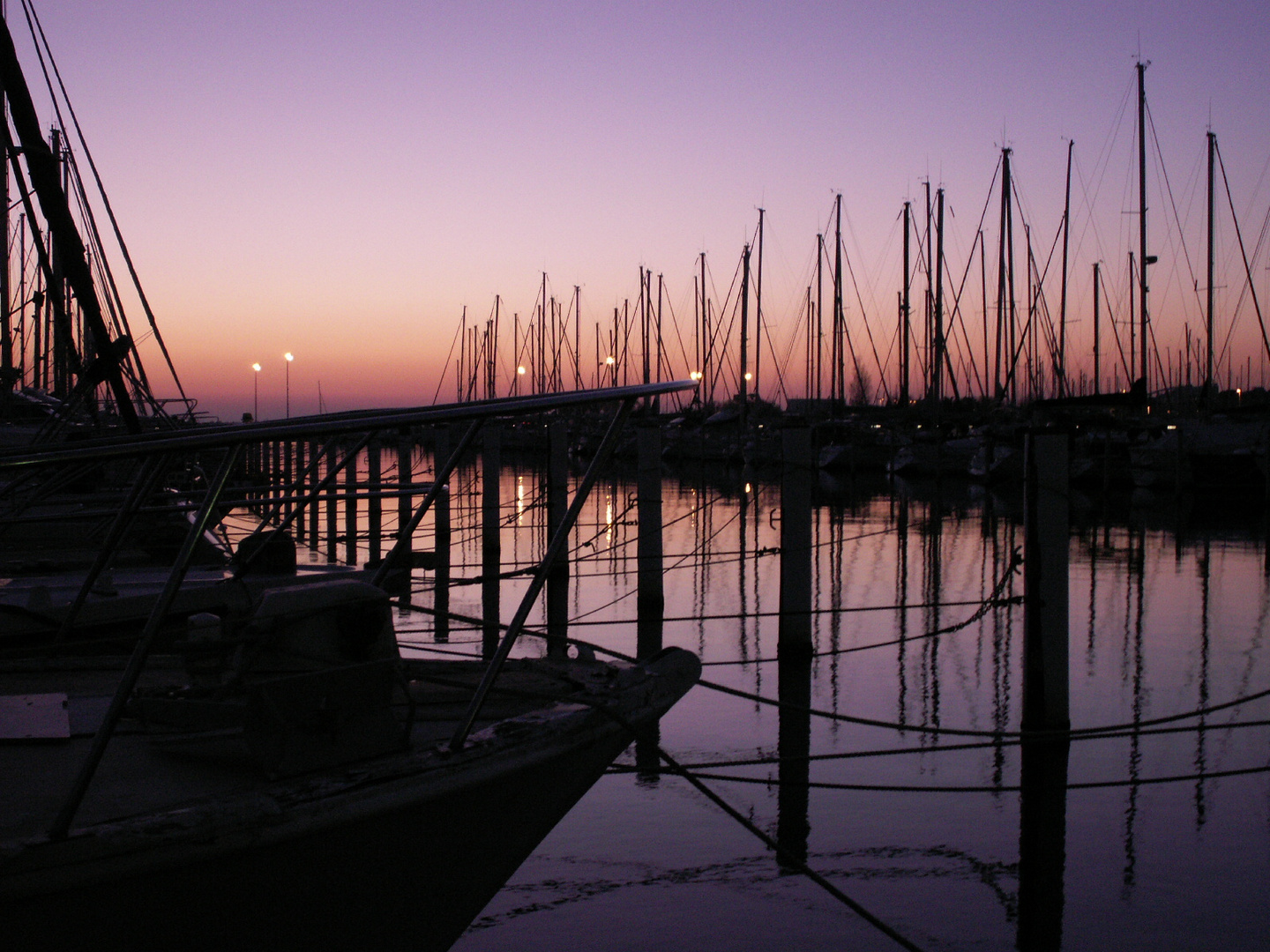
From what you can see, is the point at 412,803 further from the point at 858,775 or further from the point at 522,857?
the point at 858,775

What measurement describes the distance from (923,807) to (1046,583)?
1754 millimetres

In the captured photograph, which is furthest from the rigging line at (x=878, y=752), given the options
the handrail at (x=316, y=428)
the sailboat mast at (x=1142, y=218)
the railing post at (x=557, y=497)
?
the sailboat mast at (x=1142, y=218)

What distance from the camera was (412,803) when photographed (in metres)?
3.35

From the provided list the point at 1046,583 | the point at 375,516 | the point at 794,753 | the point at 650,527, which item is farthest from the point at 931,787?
the point at 375,516

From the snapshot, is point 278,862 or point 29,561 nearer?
point 278,862

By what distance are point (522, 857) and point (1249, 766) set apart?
6.49 metres

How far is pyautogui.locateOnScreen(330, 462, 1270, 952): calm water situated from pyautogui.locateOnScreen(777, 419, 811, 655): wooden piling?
38 centimetres

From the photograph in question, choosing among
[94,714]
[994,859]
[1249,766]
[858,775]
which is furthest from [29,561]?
[1249,766]

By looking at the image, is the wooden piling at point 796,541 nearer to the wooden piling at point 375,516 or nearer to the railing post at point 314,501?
the railing post at point 314,501

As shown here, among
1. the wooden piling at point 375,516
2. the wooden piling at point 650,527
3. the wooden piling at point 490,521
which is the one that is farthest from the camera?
the wooden piling at point 375,516

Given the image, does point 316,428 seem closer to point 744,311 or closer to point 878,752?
point 878,752

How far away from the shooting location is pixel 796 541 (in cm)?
996

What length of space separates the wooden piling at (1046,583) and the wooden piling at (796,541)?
2.85 metres

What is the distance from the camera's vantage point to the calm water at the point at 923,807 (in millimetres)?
5777
